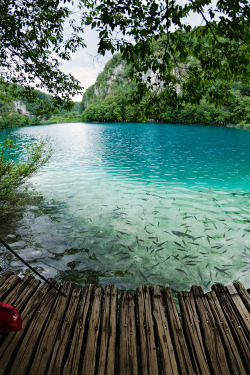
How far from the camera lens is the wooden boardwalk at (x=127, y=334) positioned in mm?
2523

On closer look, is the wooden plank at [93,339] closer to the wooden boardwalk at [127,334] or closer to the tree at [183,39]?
the wooden boardwalk at [127,334]

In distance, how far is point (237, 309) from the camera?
3326 mm

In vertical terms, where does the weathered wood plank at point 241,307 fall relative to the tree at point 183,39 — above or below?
below

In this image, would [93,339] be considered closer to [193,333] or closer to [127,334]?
[127,334]

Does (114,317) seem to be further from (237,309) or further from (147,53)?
(147,53)

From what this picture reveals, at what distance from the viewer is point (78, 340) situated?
2.81 m

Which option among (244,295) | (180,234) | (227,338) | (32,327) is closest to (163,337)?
(227,338)

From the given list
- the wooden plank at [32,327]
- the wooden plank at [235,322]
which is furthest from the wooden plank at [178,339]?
the wooden plank at [32,327]

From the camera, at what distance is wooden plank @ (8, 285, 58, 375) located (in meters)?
2.51

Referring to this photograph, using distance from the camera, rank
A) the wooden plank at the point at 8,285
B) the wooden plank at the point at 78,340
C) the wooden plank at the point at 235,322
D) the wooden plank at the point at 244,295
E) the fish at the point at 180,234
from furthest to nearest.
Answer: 1. the fish at the point at 180,234
2. the wooden plank at the point at 8,285
3. the wooden plank at the point at 244,295
4. the wooden plank at the point at 235,322
5. the wooden plank at the point at 78,340

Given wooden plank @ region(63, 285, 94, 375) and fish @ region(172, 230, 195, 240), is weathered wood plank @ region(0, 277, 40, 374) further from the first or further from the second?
fish @ region(172, 230, 195, 240)

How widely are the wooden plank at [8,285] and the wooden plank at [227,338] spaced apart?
151 inches

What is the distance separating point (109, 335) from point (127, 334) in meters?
0.28

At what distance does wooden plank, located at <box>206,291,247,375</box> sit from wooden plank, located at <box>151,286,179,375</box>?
792 millimetres
